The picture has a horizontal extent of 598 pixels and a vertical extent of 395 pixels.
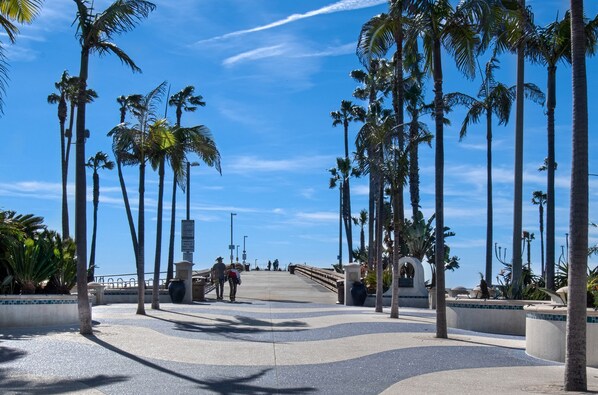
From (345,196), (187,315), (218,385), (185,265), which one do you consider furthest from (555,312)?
(345,196)

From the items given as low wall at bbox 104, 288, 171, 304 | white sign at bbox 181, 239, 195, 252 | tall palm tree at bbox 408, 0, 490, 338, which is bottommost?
low wall at bbox 104, 288, 171, 304

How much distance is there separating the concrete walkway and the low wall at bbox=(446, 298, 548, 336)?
0.85 meters

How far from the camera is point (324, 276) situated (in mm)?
44812

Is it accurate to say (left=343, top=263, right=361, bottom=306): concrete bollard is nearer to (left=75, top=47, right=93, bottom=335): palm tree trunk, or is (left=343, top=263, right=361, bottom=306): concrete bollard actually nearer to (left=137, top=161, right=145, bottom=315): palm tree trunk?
(left=137, top=161, right=145, bottom=315): palm tree trunk

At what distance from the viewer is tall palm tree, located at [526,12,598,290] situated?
2181 centimetres

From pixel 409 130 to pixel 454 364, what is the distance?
38.4 ft

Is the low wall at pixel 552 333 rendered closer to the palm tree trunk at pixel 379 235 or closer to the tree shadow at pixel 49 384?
the tree shadow at pixel 49 384

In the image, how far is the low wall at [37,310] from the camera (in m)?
18.2

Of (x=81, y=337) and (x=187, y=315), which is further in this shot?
(x=187, y=315)

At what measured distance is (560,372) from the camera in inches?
476

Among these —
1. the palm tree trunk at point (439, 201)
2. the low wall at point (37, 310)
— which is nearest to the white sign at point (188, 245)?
the low wall at point (37, 310)

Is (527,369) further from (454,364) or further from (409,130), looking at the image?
(409,130)

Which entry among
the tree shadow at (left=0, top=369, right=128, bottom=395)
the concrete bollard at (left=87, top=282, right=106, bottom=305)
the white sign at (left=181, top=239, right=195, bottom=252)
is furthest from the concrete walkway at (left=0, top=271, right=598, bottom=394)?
the concrete bollard at (left=87, top=282, right=106, bottom=305)

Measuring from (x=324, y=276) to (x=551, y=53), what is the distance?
24.8 meters
